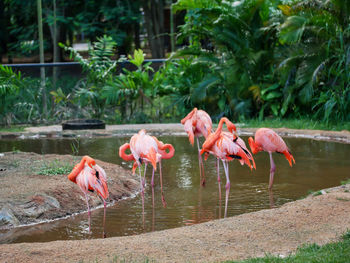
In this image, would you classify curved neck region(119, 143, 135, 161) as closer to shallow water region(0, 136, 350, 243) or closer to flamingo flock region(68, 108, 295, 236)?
flamingo flock region(68, 108, 295, 236)

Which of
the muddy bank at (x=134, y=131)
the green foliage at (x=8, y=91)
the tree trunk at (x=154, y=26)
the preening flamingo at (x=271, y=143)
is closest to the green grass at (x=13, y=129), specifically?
the muddy bank at (x=134, y=131)

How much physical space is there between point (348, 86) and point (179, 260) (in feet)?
29.2

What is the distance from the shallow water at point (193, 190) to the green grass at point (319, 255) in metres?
1.77

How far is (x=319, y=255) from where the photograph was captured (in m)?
4.06

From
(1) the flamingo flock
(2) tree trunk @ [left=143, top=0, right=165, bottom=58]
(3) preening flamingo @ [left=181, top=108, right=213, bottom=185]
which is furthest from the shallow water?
(2) tree trunk @ [left=143, top=0, right=165, bottom=58]

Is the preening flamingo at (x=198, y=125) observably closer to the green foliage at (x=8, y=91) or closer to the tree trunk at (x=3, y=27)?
the green foliage at (x=8, y=91)

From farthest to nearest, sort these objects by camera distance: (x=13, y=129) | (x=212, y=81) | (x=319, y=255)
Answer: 1. (x=212, y=81)
2. (x=13, y=129)
3. (x=319, y=255)

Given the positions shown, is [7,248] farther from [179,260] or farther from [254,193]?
[254,193]

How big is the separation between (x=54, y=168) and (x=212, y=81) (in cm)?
723

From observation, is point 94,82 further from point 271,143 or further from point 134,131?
point 271,143

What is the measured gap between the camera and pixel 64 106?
47.3 ft

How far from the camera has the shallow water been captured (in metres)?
5.81

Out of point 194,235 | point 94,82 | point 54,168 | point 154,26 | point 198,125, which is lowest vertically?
point 194,235

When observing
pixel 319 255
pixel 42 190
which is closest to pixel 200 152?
pixel 42 190
